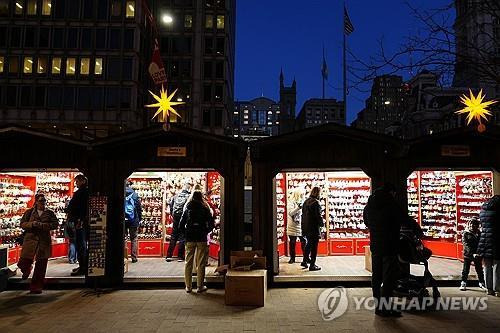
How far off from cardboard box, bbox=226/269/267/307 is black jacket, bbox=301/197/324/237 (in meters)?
2.96

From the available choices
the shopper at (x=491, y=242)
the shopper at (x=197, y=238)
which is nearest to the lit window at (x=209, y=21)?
the shopper at (x=197, y=238)

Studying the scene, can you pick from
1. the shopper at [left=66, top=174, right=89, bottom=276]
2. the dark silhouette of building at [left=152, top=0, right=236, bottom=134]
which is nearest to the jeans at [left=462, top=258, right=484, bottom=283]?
the shopper at [left=66, top=174, right=89, bottom=276]

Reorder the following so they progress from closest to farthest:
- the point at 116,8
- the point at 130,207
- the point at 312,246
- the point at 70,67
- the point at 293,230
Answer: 1. the point at 312,246
2. the point at 130,207
3. the point at 293,230
4. the point at 70,67
5. the point at 116,8

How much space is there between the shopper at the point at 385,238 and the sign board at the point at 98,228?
5.30 m

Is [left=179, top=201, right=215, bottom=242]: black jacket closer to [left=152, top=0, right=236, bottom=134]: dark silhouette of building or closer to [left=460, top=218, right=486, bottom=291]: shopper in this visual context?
[left=460, top=218, right=486, bottom=291]: shopper

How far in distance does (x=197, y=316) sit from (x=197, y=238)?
1.78 metres

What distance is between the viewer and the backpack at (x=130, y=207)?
10.1m

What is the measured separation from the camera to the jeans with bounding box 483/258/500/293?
24.0 ft

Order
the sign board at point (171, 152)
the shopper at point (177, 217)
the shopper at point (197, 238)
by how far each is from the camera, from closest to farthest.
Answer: the shopper at point (197, 238) → the sign board at point (171, 152) → the shopper at point (177, 217)

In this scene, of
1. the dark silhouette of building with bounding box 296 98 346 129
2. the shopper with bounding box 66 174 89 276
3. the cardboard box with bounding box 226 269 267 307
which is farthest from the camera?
the dark silhouette of building with bounding box 296 98 346 129

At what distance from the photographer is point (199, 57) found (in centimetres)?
5619

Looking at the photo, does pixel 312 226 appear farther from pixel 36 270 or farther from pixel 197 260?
pixel 36 270

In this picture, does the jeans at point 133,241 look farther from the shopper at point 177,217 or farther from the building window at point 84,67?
the building window at point 84,67

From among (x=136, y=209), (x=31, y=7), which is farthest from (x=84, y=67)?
(x=136, y=209)
